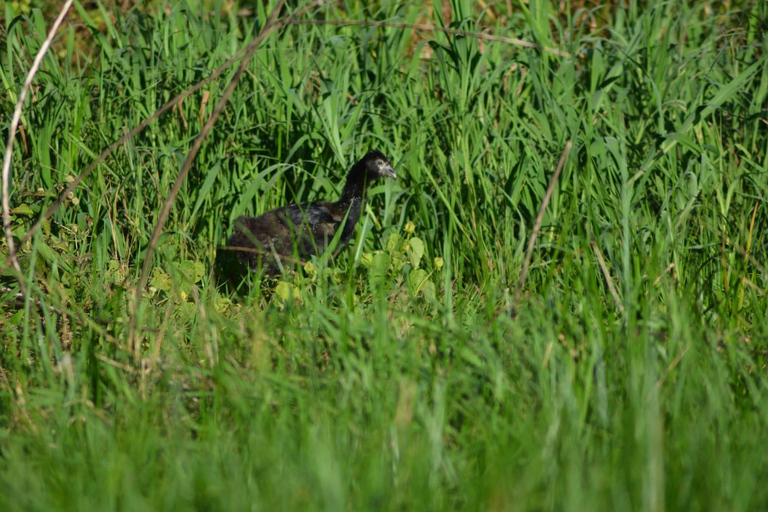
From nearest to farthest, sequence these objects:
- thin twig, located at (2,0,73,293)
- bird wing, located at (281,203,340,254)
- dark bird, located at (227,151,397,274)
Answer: thin twig, located at (2,0,73,293) < dark bird, located at (227,151,397,274) < bird wing, located at (281,203,340,254)

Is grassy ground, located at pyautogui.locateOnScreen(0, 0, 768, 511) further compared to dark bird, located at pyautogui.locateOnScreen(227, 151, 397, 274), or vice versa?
dark bird, located at pyautogui.locateOnScreen(227, 151, 397, 274)

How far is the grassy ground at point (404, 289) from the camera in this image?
2209 mm

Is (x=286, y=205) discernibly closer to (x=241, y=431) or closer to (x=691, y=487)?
(x=241, y=431)

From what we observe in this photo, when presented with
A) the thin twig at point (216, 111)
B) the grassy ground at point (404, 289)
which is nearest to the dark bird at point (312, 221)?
the grassy ground at point (404, 289)

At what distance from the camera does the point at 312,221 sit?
5180 millimetres

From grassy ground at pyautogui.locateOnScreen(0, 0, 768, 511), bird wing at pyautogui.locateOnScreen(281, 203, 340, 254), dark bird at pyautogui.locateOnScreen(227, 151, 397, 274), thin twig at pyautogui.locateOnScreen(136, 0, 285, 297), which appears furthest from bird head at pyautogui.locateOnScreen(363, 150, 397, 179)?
thin twig at pyautogui.locateOnScreen(136, 0, 285, 297)

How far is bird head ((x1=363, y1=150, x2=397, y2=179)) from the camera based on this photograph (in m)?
4.92

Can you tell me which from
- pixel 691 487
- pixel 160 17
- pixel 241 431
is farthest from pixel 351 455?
pixel 160 17

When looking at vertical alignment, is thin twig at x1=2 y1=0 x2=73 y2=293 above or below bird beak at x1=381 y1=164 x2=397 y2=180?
above

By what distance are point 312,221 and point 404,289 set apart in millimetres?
1916

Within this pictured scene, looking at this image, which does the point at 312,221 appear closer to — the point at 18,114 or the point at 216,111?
the point at 18,114

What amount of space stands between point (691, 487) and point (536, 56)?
3653mm

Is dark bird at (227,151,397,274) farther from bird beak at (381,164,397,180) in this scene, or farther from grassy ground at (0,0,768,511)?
grassy ground at (0,0,768,511)

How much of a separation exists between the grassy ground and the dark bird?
16 centimetres
